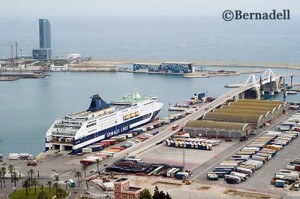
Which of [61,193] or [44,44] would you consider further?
[44,44]

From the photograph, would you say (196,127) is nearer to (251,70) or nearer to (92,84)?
(92,84)

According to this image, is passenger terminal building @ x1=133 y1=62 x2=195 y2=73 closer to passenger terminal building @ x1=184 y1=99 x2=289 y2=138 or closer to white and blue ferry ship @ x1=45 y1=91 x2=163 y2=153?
passenger terminal building @ x1=184 y1=99 x2=289 y2=138

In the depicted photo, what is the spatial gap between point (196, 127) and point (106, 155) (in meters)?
3.83

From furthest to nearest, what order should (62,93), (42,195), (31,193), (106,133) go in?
1. (62,93)
2. (106,133)
3. (31,193)
4. (42,195)

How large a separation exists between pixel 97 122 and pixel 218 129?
3.63 metres

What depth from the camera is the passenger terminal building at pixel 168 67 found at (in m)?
38.6

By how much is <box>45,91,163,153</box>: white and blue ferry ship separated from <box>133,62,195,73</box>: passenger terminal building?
1595 centimetres

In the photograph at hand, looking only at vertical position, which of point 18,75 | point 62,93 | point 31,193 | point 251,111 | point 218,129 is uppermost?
point 18,75

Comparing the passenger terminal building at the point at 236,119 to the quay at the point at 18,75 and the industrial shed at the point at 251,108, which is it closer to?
the industrial shed at the point at 251,108

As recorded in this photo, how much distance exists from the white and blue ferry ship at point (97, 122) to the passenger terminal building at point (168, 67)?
15.9 metres

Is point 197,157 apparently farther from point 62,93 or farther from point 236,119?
point 62,93

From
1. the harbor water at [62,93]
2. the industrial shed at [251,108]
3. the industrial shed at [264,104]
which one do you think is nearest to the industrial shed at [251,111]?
the industrial shed at [251,108]

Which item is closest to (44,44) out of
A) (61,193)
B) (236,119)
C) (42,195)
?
(236,119)

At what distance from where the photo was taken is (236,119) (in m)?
20.7
